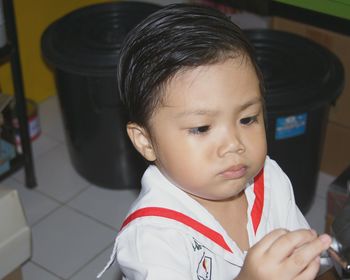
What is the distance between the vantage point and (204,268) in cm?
91

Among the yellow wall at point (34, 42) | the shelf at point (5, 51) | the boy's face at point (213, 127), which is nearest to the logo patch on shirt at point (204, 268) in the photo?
the boy's face at point (213, 127)

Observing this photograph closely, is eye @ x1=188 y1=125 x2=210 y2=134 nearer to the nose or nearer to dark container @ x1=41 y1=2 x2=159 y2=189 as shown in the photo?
the nose

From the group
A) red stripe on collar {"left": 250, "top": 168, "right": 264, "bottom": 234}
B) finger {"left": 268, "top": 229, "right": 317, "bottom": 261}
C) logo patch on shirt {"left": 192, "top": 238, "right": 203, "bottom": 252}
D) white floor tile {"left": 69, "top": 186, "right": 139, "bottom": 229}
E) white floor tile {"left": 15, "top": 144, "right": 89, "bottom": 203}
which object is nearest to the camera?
finger {"left": 268, "top": 229, "right": 317, "bottom": 261}

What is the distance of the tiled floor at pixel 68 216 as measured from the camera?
5.66 ft

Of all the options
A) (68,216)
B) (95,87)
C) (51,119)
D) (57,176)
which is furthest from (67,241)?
(51,119)

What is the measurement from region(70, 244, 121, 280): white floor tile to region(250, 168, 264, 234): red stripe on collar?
2.34ft

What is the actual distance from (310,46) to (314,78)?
0.59ft

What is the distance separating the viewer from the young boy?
0.81 meters

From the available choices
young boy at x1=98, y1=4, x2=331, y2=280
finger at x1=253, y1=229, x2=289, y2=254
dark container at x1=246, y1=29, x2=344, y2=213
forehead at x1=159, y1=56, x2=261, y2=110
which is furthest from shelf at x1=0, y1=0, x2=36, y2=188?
finger at x1=253, y1=229, x2=289, y2=254

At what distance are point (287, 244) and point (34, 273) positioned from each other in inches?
42.6

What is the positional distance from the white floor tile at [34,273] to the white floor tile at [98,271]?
0.07 m

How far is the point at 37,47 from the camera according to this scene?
2.36 m

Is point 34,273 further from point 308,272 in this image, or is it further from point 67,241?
point 308,272

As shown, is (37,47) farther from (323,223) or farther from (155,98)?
(155,98)
